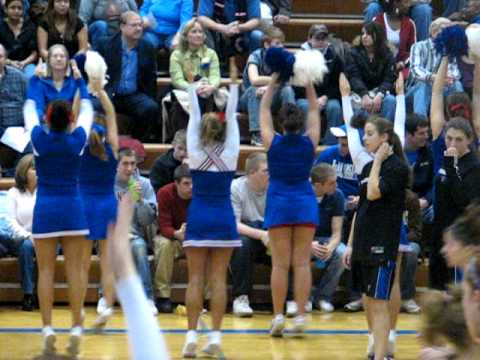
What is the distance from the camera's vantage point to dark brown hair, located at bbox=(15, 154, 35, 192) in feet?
30.4

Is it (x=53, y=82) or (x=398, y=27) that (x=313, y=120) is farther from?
(x=398, y=27)

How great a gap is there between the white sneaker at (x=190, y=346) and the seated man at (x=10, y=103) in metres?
3.34

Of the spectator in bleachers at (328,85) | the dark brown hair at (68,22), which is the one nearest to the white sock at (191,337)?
the spectator in bleachers at (328,85)

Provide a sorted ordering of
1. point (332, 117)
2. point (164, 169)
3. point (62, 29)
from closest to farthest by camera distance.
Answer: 1. point (164, 169)
2. point (332, 117)
3. point (62, 29)

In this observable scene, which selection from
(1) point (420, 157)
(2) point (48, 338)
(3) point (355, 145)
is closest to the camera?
(2) point (48, 338)

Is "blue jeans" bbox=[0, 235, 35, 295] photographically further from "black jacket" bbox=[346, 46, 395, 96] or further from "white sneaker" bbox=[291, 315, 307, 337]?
"black jacket" bbox=[346, 46, 395, 96]

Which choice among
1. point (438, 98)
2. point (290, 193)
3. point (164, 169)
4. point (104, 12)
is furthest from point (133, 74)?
point (438, 98)

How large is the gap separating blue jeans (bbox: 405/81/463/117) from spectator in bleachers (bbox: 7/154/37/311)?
143 inches

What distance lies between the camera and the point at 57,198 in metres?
7.59

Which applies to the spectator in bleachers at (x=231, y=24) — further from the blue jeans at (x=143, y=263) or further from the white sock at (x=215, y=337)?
the white sock at (x=215, y=337)

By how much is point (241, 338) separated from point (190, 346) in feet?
2.43

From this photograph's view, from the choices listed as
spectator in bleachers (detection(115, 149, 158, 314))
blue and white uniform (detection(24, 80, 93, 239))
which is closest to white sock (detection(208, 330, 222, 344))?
blue and white uniform (detection(24, 80, 93, 239))

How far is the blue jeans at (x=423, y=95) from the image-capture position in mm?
10984

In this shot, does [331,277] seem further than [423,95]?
No
